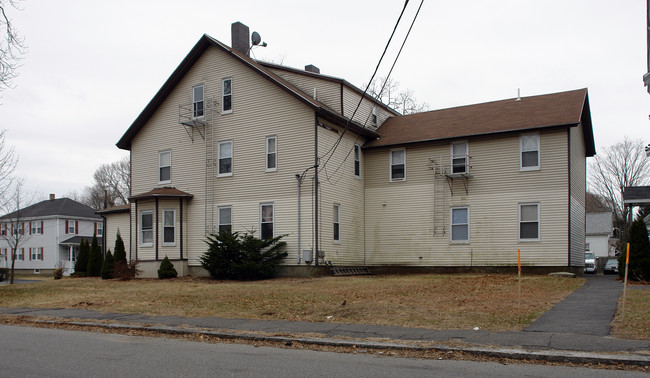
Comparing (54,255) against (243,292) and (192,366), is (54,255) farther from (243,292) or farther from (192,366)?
(192,366)

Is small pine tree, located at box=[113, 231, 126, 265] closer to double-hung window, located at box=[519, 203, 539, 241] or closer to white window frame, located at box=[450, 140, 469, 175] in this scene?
white window frame, located at box=[450, 140, 469, 175]

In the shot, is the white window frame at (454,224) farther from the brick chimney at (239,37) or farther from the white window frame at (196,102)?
the brick chimney at (239,37)

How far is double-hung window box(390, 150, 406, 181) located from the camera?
2624 centimetres

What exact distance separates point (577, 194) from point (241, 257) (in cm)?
1499

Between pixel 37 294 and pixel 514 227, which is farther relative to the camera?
pixel 514 227

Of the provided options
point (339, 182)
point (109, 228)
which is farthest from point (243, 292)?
point (109, 228)

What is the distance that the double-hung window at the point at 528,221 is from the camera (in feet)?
76.3

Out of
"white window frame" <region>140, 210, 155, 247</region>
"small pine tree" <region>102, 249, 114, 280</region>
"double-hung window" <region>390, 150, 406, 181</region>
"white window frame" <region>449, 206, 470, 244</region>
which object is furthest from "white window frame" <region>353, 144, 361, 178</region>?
"small pine tree" <region>102, 249, 114, 280</region>

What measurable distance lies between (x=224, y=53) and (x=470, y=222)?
1329 centimetres

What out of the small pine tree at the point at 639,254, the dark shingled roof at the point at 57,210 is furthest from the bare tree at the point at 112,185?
the small pine tree at the point at 639,254

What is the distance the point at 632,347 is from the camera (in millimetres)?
8234

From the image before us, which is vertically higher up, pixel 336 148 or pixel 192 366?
pixel 336 148

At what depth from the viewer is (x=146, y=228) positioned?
27078 mm

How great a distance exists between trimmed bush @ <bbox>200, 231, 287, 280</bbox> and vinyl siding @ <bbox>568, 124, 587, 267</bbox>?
38.9 ft
